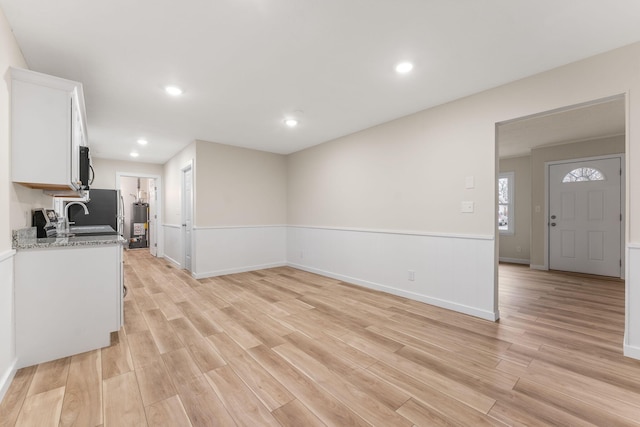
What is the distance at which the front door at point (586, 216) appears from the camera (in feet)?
15.2

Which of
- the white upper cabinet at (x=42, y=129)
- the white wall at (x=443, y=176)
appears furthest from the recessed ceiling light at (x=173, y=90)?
the white wall at (x=443, y=176)

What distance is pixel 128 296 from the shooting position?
11.9ft

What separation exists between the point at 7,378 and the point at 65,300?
21.1 inches

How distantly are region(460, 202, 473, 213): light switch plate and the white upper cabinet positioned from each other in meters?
3.74

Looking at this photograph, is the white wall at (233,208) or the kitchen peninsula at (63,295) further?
the white wall at (233,208)

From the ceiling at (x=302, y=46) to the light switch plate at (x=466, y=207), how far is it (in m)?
1.19

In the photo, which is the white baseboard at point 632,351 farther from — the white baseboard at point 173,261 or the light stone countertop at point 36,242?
the white baseboard at point 173,261

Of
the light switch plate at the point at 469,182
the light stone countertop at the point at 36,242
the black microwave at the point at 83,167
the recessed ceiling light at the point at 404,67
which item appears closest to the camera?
the light stone countertop at the point at 36,242

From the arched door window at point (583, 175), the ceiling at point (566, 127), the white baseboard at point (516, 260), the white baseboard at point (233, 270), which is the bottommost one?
the white baseboard at point (516, 260)

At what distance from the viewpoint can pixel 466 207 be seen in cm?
297

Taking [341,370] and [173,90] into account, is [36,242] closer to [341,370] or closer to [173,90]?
[173,90]

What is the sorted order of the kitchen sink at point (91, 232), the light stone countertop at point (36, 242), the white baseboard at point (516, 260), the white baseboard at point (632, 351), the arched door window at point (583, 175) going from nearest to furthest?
1. the light stone countertop at point (36, 242)
2. the white baseboard at point (632, 351)
3. the kitchen sink at point (91, 232)
4. the arched door window at point (583, 175)
5. the white baseboard at point (516, 260)

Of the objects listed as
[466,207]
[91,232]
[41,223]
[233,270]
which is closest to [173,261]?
[233,270]

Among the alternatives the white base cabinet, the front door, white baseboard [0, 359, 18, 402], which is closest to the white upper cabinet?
the white base cabinet
